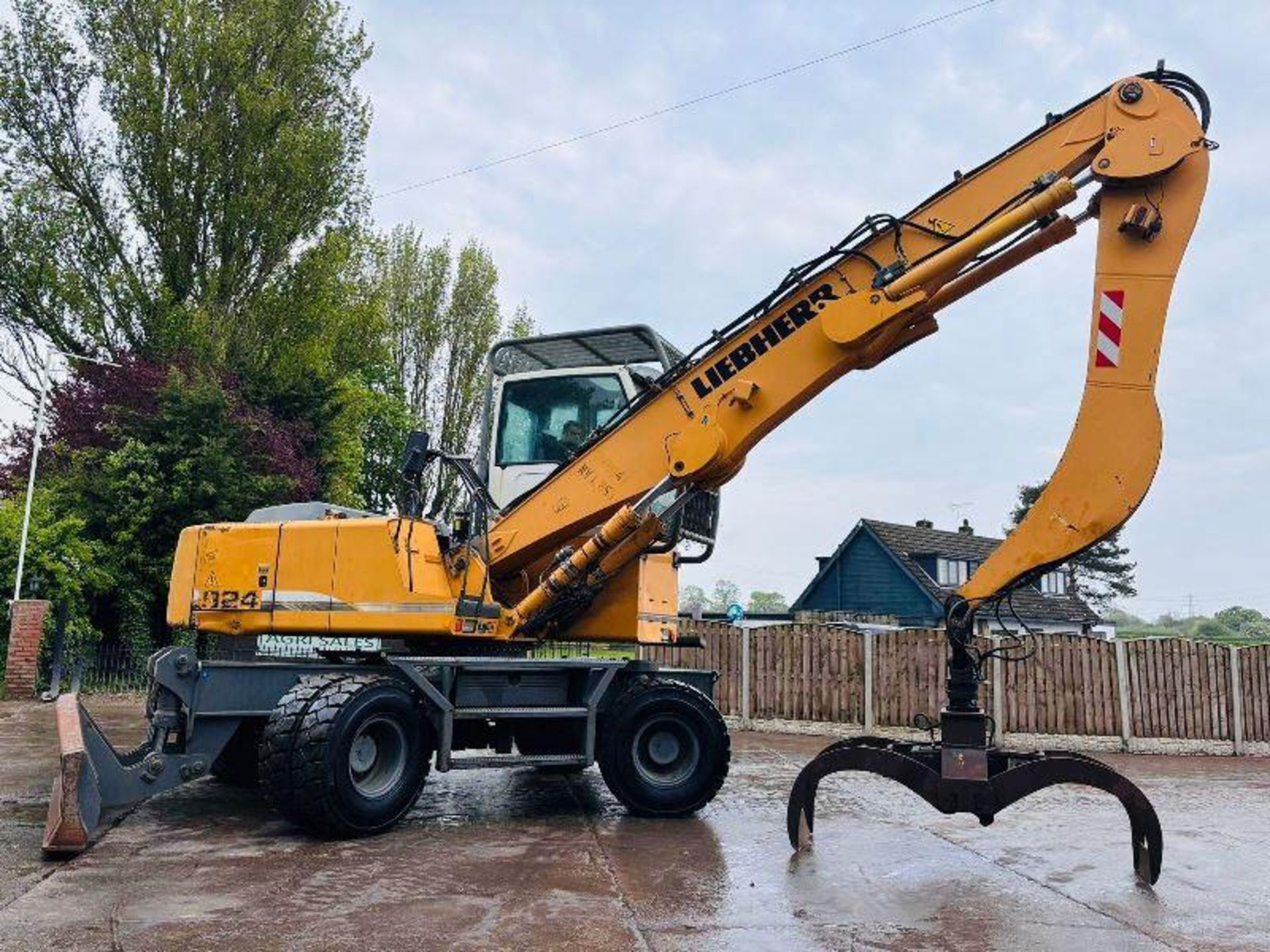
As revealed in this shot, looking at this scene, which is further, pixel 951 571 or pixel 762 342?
→ pixel 951 571

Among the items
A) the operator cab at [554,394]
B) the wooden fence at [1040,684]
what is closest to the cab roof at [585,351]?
the operator cab at [554,394]

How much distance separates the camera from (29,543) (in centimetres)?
1720

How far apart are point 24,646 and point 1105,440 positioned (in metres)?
16.6

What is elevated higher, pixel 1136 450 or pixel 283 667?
pixel 1136 450

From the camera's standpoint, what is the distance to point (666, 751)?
8016 mm

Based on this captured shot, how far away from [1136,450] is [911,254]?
78.6 inches

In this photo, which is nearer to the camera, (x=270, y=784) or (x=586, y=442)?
(x=270, y=784)

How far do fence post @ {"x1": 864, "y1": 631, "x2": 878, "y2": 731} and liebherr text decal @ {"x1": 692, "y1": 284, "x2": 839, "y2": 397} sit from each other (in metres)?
8.05

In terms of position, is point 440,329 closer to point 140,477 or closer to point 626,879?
point 140,477

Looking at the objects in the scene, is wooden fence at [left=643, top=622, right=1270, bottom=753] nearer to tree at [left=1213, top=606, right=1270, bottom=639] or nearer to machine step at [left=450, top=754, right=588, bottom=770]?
machine step at [left=450, top=754, right=588, bottom=770]

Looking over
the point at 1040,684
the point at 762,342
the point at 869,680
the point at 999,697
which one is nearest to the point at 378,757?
the point at 762,342

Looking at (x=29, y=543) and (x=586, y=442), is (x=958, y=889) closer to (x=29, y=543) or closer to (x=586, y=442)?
(x=586, y=442)

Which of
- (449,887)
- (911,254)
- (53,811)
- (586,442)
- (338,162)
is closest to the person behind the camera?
(449,887)

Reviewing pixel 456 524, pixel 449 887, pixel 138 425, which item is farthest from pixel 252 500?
pixel 449 887
